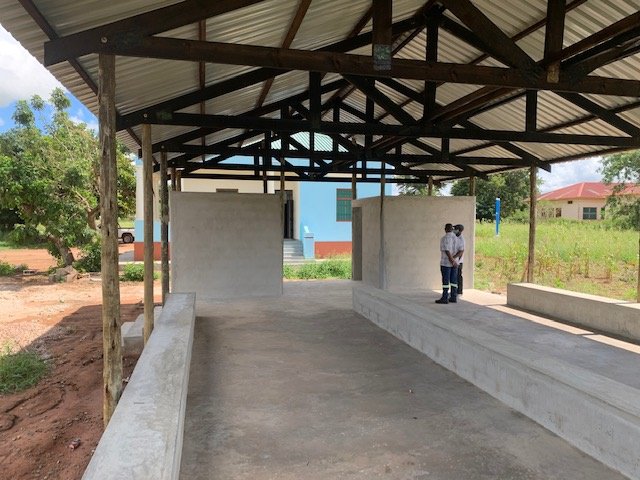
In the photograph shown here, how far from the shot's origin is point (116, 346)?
4074 mm

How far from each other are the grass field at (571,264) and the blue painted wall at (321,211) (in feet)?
18.6

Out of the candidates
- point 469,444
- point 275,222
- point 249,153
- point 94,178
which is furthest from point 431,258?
point 94,178

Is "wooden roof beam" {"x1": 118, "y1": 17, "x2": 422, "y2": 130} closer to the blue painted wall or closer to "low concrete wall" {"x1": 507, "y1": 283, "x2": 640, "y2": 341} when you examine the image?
"low concrete wall" {"x1": 507, "y1": 283, "x2": 640, "y2": 341}

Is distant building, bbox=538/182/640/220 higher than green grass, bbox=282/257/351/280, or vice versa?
distant building, bbox=538/182/640/220

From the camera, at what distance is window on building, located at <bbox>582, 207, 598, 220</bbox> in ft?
144

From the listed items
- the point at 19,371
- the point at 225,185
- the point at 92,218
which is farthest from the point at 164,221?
the point at 225,185

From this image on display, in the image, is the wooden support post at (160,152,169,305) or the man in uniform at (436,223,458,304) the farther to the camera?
the wooden support post at (160,152,169,305)

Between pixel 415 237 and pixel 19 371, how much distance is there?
8.11 m

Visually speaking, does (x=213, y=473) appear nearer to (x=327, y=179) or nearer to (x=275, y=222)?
(x=275, y=222)

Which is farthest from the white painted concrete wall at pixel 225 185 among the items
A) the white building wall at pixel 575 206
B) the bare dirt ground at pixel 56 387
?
the white building wall at pixel 575 206

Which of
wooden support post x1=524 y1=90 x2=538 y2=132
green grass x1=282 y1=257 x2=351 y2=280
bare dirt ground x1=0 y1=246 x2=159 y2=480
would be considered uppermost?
wooden support post x1=524 y1=90 x2=538 y2=132

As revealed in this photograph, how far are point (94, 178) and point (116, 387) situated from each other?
14285 mm

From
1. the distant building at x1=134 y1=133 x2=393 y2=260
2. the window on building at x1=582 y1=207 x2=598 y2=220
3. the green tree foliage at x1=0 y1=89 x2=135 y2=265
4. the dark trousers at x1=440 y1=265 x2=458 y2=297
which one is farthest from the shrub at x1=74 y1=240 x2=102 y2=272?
the window on building at x1=582 y1=207 x2=598 y2=220

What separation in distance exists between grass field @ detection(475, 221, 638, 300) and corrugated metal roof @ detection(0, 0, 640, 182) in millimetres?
4999
